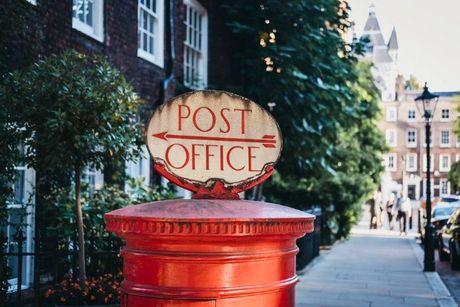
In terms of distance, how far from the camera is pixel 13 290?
7293 mm

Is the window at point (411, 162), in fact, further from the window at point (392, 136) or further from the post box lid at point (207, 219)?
the post box lid at point (207, 219)

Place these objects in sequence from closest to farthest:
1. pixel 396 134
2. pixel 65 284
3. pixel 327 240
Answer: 1. pixel 65 284
2. pixel 327 240
3. pixel 396 134

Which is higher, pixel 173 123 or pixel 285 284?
pixel 173 123

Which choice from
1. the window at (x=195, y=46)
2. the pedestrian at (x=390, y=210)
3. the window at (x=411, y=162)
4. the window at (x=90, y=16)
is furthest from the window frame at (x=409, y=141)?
the window at (x=90, y=16)

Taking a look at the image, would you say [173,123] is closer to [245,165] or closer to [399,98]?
[245,165]

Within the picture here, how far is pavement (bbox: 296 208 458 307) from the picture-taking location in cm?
925

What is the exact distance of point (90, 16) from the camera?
384 inches

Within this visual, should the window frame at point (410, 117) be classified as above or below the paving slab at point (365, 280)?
above

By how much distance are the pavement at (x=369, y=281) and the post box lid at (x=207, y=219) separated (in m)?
6.92

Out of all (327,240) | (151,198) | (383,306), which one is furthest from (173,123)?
(327,240)

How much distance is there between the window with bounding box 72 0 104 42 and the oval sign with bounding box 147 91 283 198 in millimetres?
7297

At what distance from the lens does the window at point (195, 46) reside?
1395 cm

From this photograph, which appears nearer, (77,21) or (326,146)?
(77,21)

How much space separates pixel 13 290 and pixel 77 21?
3.88 metres
